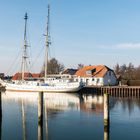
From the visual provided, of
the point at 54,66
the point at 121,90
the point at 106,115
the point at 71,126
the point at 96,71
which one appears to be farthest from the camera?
the point at 54,66

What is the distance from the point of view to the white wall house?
91.3 metres

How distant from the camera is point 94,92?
256 ft

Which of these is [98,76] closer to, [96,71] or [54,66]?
[96,71]

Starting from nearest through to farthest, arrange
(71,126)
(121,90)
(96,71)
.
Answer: (71,126) < (121,90) < (96,71)

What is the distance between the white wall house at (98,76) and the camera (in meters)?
91.3

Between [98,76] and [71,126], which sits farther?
[98,76]

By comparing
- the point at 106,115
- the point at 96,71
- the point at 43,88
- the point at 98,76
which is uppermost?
the point at 96,71

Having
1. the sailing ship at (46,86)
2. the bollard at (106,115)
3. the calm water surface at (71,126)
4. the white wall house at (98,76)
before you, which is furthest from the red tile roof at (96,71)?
the bollard at (106,115)

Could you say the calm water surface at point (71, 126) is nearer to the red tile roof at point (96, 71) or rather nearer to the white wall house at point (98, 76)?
the white wall house at point (98, 76)

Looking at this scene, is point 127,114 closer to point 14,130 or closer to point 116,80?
point 14,130

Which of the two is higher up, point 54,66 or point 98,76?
point 54,66

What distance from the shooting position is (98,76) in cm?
9144

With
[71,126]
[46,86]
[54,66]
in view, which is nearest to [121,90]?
[46,86]

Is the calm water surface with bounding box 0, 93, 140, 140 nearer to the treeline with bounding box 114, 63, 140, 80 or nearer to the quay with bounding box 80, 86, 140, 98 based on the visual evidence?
the quay with bounding box 80, 86, 140, 98
